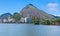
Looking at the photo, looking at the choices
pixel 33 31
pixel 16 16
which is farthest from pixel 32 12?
pixel 33 31

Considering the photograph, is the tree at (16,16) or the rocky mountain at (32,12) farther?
the rocky mountain at (32,12)

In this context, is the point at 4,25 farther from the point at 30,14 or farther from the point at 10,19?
the point at 30,14

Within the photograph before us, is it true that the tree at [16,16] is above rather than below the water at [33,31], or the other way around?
above

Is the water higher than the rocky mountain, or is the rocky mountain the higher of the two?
the rocky mountain

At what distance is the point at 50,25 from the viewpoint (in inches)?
295

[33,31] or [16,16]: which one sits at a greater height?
[16,16]

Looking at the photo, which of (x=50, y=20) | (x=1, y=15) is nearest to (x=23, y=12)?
(x=1, y=15)

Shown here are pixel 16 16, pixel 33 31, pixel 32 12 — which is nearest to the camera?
pixel 33 31

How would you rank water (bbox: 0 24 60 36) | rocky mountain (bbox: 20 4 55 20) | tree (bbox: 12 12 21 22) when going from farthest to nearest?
rocky mountain (bbox: 20 4 55 20)
tree (bbox: 12 12 21 22)
water (bbox: 0 24 60 36)

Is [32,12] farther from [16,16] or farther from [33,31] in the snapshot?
[33,31]

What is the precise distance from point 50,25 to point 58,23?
45 centimetres

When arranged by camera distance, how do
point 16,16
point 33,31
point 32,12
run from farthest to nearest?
point 32,12 → point 16,16 → point 33,31

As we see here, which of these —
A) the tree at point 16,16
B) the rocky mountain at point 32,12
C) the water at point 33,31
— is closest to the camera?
the water at point 33,31

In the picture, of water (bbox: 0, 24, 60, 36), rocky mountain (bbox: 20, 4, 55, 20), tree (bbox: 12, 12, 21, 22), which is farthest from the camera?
rocky mountain (bbox: 20, 4, 55, 20)
